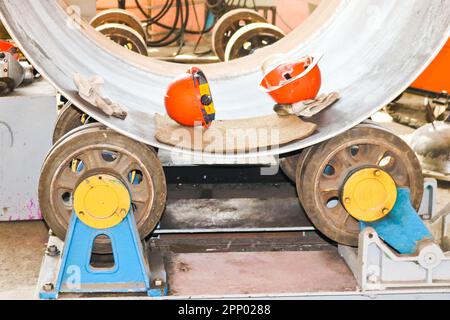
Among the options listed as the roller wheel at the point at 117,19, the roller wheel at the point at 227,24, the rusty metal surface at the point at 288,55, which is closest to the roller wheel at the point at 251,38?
the roller wheel at the point at 227,24

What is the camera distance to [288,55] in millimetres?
4289

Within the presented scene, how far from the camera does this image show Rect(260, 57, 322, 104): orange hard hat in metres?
3.48

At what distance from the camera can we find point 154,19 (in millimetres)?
9367

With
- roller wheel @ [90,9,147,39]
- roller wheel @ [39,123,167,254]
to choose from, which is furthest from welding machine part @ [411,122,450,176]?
roller wheel @ [39,123,167,254]

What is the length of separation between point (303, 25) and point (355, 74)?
0.87 meters

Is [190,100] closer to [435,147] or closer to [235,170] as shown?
[235,170]

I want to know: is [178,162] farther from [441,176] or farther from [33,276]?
[441,176]

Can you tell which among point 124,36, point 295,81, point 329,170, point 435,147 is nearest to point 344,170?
point 295,81

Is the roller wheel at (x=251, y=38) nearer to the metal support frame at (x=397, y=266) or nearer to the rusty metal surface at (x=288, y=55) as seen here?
the rusty metal surface at (x=288, y=55)

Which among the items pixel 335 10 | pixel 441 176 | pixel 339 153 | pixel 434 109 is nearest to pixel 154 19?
pixel 434 109

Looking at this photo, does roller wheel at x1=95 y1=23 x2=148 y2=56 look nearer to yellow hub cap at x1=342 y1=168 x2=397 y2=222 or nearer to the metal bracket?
yellow hub cap at x1=342 y1=168 x2=397 y2=222

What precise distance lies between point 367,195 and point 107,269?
3.30ft

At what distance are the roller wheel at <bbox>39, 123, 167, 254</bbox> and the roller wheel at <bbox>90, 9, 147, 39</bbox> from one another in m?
3.56

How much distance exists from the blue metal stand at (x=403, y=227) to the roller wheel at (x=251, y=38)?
9.67ft
